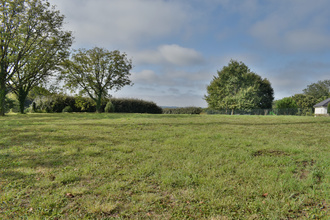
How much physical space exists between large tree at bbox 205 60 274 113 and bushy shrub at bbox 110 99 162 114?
14241 millimetres

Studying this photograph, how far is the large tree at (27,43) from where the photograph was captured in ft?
55.7

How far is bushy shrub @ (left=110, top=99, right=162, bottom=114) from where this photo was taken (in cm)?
2806

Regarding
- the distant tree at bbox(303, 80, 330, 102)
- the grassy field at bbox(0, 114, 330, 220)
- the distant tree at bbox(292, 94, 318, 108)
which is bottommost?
the grassy field at bbox(0, 114, 330, 220)

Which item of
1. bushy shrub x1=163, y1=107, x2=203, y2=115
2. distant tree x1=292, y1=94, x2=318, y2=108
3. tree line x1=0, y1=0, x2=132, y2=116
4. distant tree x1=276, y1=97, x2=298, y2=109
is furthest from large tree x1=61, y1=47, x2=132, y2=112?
distant tree x1=292, y1=94, x2=318, y2=108

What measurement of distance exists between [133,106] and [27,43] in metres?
15.1

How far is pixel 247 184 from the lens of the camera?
2.95 meters

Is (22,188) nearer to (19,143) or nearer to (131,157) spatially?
(131,157)

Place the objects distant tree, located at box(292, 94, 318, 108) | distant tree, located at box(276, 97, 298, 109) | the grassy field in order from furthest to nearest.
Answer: distant tree, located at box(292, 94, 318, 108) → distant tree, located at box(276, 97, 298, 109) → the grassy field

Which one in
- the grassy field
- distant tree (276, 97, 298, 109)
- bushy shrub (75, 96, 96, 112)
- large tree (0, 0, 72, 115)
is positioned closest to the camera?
the grassy field

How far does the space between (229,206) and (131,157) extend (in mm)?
2490

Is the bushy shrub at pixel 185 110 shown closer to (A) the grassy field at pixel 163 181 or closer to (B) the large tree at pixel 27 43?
A: (B) the large tree at pixel 27 43

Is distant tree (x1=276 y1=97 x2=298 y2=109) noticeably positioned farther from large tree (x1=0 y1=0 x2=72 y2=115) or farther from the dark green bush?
large tree (x1=0 y1=0 x2=72 y2=115)

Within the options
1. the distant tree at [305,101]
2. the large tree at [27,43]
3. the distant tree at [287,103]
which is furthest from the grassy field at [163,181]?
the distant tree at [305,101]

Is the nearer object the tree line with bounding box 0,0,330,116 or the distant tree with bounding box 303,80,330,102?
→ the tree line with bounding box 0,0,330,116
